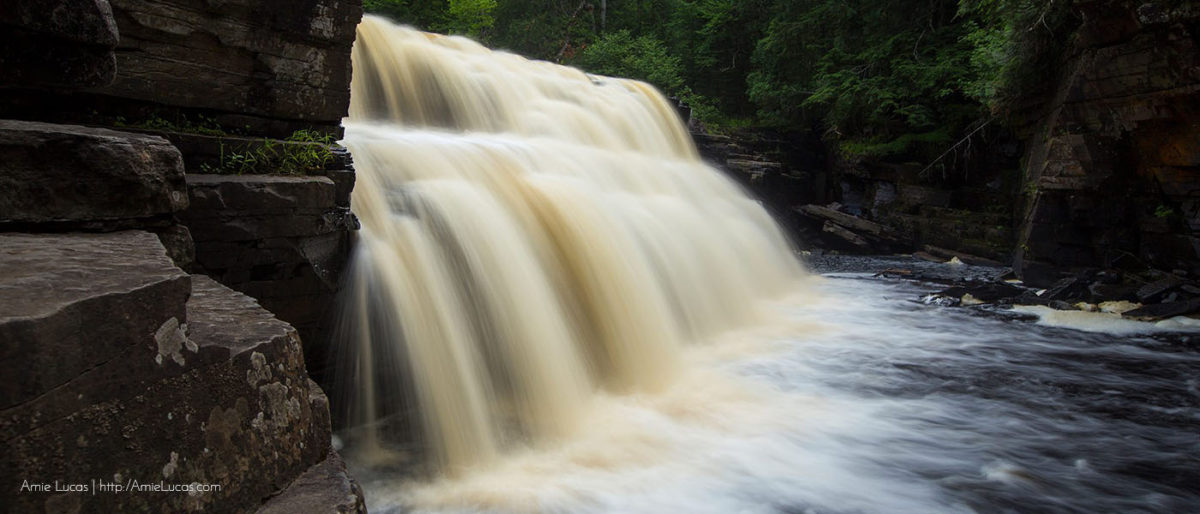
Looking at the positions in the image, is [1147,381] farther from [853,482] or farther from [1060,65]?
[1060,65]

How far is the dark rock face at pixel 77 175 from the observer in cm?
180

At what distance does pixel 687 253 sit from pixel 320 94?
15.6 ft

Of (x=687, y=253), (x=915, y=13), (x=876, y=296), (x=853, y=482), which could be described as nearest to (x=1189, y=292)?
(x=876, y=296)

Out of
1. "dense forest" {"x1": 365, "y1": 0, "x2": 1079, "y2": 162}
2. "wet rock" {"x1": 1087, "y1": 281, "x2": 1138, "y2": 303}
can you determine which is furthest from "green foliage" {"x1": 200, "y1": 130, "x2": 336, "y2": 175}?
"dense forest" {"x1": 365, "y1": 0, "x2": 1079, "y2": 162}

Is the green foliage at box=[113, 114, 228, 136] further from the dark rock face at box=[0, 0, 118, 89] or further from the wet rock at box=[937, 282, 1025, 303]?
the wet rock at box=[937, 282, 1025, 303]

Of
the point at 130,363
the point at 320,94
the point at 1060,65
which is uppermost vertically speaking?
the point at 1060,65

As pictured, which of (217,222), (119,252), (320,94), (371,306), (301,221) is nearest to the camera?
(119,252)

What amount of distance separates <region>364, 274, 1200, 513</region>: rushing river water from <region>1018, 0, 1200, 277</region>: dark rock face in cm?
306

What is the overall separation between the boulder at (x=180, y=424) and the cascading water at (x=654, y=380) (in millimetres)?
1894

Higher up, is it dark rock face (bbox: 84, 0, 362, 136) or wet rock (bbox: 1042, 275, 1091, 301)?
dark rock face (bbox: 84, 0, 362, 136)

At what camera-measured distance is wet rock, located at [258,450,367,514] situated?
61.2 inches

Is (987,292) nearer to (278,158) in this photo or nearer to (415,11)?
(278,158)

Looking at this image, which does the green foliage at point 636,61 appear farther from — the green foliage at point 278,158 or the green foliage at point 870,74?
the green foliage at point 278,158

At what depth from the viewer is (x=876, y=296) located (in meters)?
9.56
